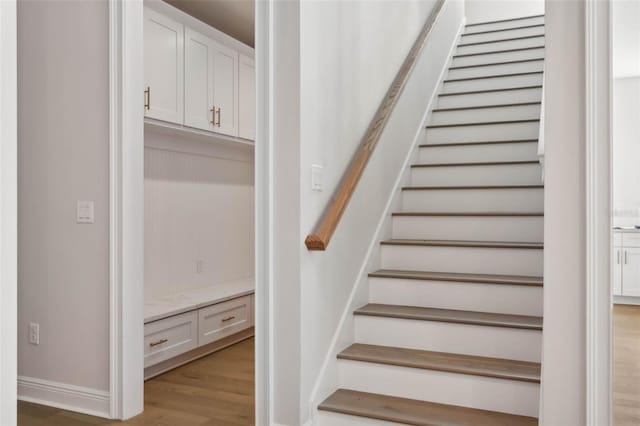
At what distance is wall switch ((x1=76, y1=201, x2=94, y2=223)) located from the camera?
2729 millimetres

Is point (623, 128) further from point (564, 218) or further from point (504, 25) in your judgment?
point (504, 25)

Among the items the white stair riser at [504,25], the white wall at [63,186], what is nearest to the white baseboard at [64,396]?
the white wall at [63,186]

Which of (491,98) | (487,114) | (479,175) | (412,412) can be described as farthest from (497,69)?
(412,412)

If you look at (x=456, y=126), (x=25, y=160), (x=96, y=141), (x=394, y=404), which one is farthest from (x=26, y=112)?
(x=456, y=126)

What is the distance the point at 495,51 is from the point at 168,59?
319 cm

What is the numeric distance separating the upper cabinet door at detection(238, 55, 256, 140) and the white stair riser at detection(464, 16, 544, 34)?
9.22 feet

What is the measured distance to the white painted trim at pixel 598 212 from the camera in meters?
1.73

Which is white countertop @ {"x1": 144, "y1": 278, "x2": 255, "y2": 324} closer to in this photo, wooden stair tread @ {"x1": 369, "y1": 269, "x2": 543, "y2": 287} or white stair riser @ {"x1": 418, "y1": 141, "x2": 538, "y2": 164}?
wooden stair tread @ {"x1": 369, "y1": 269, "x2": 543, "y2": 287}

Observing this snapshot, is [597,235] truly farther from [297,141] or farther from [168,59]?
[168,59]

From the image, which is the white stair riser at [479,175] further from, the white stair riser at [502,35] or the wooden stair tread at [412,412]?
the white stair riser at [502,35]

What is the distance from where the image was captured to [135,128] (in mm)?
2689

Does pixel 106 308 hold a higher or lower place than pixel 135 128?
lower
